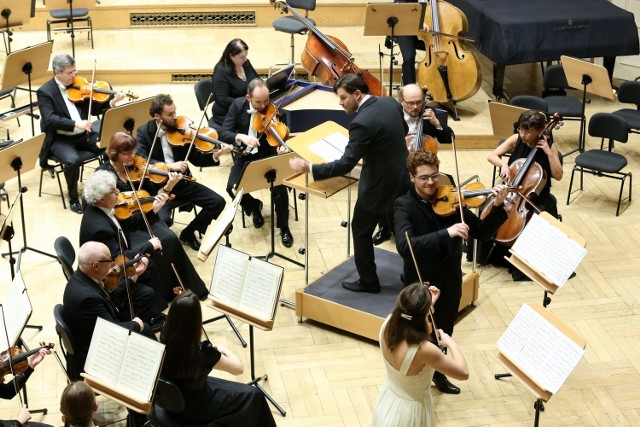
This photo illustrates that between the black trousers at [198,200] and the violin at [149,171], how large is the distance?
25cm

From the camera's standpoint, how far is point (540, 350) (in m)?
4.17

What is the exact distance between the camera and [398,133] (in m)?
5.50

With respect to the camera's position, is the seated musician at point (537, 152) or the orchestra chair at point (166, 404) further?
the seated musician at point (537, 152)

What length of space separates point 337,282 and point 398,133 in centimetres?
115

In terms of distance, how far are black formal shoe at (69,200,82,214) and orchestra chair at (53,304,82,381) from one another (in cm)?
255

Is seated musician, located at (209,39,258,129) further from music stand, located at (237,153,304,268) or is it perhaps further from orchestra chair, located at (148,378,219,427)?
orchestra chair, located at (148,378,219,427)

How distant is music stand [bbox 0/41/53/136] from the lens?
746 centimetres

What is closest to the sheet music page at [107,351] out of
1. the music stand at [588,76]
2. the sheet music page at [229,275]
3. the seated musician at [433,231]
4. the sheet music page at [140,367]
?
the sheet music page at [140,367]

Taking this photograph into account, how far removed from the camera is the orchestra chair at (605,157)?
7.31 meters

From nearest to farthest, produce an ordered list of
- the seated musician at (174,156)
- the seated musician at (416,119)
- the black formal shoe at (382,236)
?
the seated musician at (416,119) < the seated musician at (174,156) < the black formal shoe at (382,236)

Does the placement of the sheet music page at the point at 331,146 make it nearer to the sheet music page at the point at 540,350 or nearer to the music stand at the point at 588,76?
the sheet music page at the point at 540,350

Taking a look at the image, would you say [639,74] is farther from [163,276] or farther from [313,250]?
[163,276]

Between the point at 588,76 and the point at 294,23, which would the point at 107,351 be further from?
the point at 294,23

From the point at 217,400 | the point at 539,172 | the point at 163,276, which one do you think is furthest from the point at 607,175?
the point at 217,400
